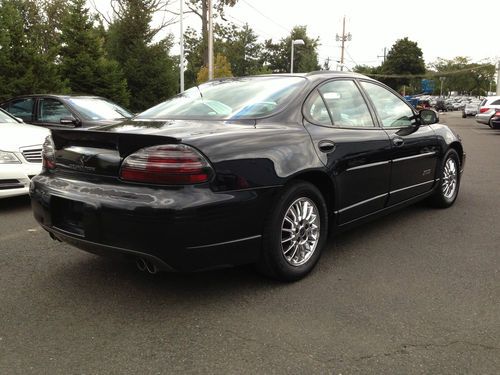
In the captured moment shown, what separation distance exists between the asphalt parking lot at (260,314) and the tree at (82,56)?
1540 centimetres

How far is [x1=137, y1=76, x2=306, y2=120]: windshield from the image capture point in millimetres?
3484

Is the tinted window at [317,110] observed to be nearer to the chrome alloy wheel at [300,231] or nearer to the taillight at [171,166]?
the chrome alloy wheel at [300,231]

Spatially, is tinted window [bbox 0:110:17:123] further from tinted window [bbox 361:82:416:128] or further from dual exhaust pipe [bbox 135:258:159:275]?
A: tinted window [bbox 361:82:416:128]

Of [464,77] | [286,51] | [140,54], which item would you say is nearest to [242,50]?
[286,51]

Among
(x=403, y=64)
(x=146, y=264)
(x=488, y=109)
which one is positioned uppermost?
(x=403, y=64)

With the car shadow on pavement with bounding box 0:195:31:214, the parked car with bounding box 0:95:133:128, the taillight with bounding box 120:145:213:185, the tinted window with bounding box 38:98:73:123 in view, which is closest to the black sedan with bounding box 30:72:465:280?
the taillight with bounding box 120:145:213:185

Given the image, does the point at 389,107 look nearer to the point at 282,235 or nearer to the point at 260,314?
Result: the point at 282,235

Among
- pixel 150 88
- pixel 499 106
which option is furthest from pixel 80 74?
pixel 499 106

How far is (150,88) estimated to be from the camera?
22.4 m

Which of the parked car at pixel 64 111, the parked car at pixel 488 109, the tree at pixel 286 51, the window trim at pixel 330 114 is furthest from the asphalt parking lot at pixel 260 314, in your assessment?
the tree at pixel 286 51

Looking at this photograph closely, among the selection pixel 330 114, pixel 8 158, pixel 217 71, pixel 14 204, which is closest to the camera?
pixel 330 114

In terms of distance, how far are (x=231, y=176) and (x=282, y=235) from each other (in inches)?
26.4

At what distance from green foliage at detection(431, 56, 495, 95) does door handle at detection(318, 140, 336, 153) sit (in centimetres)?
11334

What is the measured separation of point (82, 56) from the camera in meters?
18.1
